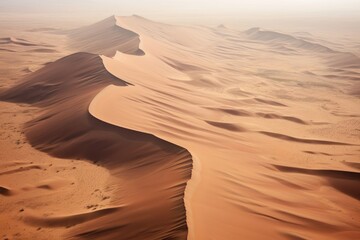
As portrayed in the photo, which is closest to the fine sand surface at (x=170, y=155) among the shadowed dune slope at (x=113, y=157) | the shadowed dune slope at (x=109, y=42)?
the shadowed dune slope at (x=113, y=157)

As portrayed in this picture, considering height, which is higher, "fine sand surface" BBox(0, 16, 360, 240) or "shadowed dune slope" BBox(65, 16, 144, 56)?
"fine sand surface" BBox(0, 16, 360, 240)

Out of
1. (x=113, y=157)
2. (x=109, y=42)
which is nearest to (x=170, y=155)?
(x=113, y=157)

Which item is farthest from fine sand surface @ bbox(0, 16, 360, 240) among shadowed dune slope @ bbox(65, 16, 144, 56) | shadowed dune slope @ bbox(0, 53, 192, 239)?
shadowed dune slope @ bbox(65, 16, 144, 56)

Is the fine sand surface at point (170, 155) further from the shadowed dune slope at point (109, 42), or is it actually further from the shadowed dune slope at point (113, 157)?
the shadowed dune slope at point (109, 42)

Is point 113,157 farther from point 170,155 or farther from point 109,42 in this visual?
point 109,42

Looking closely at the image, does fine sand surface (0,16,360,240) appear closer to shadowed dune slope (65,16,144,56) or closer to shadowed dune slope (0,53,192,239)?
shadowed dune slope (0,53,192,239)
